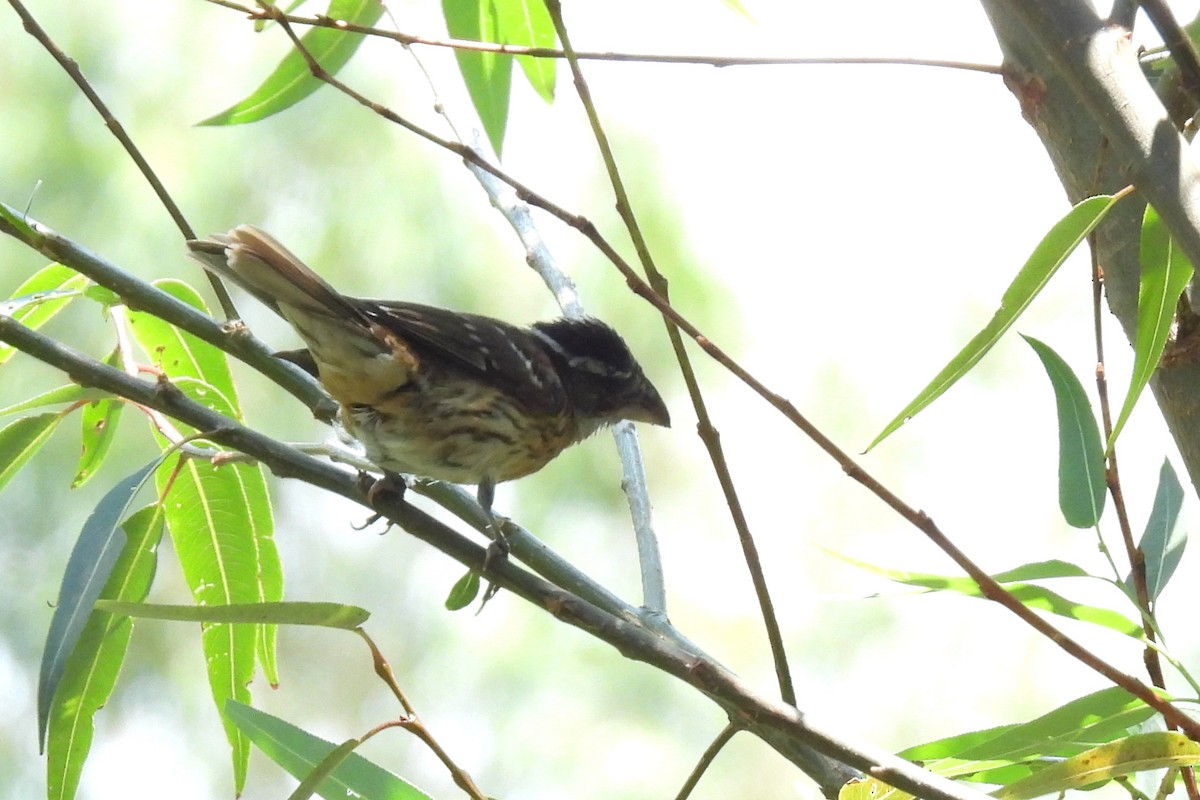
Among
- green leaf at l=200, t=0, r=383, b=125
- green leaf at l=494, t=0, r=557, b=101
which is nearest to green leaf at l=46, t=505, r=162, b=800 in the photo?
green leaf at l=200, t=0, r=383, b=125

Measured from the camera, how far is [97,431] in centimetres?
226

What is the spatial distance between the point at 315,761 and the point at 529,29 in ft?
4.25

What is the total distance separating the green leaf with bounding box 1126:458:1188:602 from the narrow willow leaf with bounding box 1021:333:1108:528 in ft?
0.42

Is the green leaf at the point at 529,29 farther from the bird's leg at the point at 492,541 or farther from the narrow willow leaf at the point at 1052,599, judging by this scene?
the narrow willow leaf at the point at 1052,599

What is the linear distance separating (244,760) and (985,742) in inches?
46.6

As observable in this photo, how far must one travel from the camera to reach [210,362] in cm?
234

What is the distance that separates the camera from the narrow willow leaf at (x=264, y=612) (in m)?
1.39

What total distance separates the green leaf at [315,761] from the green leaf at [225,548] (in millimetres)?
479

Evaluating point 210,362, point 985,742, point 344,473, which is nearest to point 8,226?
point 344,473

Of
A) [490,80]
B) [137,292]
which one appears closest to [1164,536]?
[490,80]

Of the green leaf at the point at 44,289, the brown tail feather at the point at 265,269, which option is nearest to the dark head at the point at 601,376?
the brown tail feather at the point at 265,269

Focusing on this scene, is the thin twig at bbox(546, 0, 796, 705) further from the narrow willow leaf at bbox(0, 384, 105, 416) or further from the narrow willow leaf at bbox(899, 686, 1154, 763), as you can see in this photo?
the narrow willow leaf at bbox(0, 384, 105, 416)

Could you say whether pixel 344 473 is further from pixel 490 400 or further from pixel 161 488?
pixel 490 400

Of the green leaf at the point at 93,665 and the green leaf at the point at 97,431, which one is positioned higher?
the green leaf at the point at 97,431
